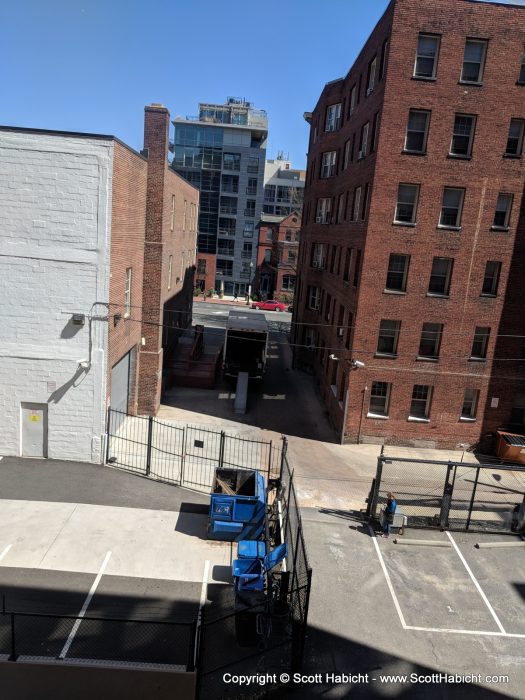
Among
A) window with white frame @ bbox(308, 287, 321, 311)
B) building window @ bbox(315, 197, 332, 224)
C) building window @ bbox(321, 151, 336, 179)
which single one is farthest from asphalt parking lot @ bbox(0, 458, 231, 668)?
building window @ bbox(321, 151, 336, 179)

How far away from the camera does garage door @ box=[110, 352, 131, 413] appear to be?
19469mm

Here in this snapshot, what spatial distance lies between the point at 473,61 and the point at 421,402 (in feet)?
46.6

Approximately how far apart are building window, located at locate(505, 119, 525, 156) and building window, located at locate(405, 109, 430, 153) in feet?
11.1

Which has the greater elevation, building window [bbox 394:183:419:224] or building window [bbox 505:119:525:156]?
building window [bbox 505:119:525:156]

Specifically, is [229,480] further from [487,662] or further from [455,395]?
[455,395]

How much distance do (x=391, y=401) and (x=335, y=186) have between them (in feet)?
50.7

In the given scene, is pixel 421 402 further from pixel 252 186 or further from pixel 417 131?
pixel 252 186

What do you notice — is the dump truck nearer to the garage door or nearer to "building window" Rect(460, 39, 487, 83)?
the garage door

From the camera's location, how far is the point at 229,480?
51.3ft

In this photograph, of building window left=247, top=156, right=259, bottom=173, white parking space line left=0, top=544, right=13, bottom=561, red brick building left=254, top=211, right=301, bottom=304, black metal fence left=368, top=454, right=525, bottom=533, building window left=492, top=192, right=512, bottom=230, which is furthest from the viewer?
building window left=247, top=156, right=259, bottom=173

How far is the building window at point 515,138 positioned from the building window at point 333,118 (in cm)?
1294

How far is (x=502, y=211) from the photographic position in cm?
2172

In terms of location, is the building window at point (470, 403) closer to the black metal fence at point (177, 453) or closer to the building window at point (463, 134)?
the black metal fence at point (177, 453)

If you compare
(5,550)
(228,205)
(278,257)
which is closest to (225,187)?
(228,205)
